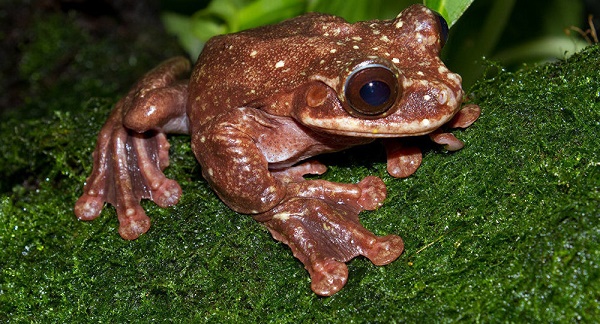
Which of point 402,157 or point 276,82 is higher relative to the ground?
point 276,82

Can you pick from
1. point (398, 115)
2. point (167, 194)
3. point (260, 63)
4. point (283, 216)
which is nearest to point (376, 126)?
point (398, 115)

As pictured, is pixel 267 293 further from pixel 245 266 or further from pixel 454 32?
pixel 454 32

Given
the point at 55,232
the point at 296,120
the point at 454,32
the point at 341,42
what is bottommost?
the point at 55,232

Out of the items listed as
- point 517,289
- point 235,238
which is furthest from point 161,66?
point 517,289

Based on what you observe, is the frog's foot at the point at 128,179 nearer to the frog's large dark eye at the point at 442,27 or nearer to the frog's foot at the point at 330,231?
the frog's foot at the point at 330,231

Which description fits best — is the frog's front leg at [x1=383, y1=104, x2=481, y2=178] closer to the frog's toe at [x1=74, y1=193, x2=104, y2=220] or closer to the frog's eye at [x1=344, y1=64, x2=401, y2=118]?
the frog's eye at [x1=344, y1=64, x2=401, y2=118]

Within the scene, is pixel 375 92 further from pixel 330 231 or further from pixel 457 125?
pixel 330 231
